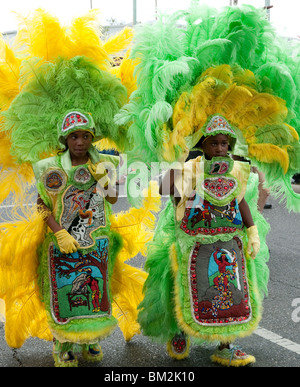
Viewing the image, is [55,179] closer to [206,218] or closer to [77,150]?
[77,150]

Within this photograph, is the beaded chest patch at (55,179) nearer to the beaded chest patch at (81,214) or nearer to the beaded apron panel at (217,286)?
the beaded chest patch at (81,214)

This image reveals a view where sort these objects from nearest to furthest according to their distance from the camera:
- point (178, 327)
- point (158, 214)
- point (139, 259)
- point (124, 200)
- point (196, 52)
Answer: point (196, 52), point (178, 327), point (158, 214), point (139, 259), point (124, 200)

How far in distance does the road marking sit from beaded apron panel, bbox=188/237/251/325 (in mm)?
660

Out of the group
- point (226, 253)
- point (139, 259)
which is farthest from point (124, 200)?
point (226, 253)

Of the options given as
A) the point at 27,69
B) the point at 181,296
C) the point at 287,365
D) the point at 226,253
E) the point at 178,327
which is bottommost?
the point at 287,365

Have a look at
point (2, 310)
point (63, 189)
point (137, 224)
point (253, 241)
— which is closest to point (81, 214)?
point (63, 189)

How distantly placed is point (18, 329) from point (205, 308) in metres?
1.26

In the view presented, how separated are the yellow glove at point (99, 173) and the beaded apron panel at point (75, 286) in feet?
1.38

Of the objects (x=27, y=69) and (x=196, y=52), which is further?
(x=27, y=69)

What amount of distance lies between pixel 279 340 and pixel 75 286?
5.07 ft

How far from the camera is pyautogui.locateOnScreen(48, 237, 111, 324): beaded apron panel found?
348 cm
